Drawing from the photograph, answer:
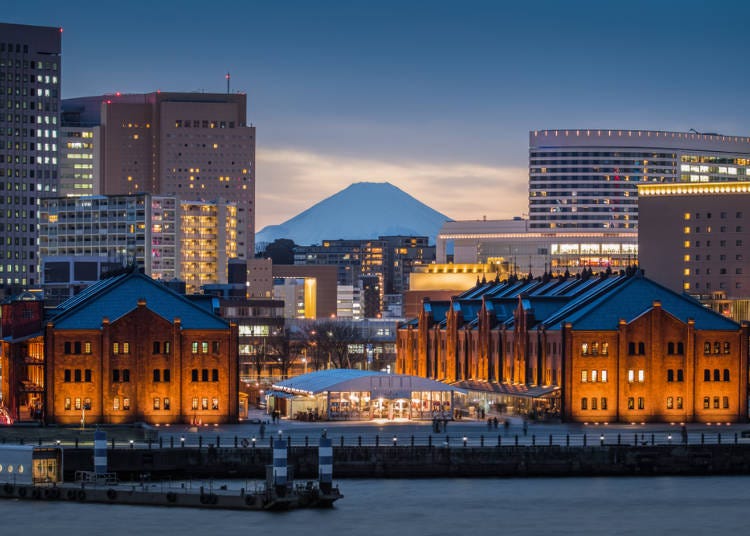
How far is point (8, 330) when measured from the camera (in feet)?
452

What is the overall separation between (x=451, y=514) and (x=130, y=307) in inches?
1545

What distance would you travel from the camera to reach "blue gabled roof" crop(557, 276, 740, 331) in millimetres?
138500

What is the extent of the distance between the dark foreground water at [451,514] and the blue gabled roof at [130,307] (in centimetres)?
2475

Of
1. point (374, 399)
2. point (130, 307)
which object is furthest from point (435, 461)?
point (130, 307)

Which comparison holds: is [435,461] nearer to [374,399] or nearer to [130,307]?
[374,399]

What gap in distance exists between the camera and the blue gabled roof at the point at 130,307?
13188 cm

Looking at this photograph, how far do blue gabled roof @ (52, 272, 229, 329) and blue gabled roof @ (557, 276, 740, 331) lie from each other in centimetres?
2760

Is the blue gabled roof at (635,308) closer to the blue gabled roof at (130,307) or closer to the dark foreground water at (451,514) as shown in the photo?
the dark foreground water at (451,514)

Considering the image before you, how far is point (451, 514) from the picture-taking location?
334ft

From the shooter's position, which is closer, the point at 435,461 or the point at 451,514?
the point at 451,514

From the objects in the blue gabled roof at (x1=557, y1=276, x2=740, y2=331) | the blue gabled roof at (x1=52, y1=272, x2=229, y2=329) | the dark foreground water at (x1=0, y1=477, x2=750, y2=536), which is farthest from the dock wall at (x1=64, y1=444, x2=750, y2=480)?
the blue gabled roof at (x1=557, y1=276, x2=740, y2=331)

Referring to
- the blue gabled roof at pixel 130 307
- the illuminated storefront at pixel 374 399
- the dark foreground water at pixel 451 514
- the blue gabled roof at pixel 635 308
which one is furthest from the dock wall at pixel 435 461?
the blue gabled roof at pixel 635 308

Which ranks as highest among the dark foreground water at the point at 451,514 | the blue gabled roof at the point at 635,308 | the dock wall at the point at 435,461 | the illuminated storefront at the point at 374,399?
the blue gabled roof at the point at 635,308

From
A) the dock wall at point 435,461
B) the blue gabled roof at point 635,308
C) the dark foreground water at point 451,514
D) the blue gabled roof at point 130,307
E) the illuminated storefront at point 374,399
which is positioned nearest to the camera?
the dark foreground water at point 451,514
